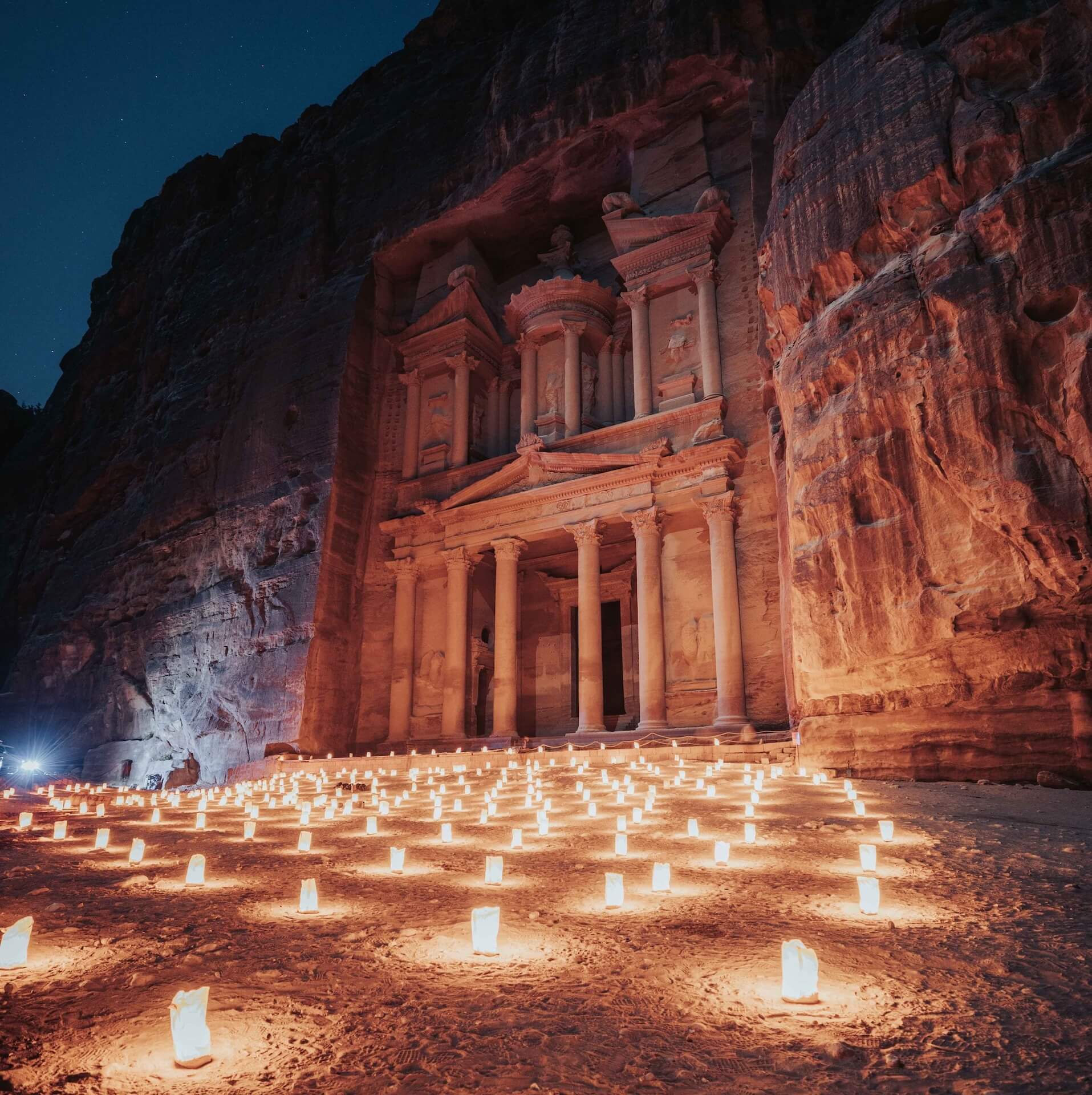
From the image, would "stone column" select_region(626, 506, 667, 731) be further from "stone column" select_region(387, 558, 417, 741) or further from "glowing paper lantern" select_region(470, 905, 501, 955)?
"glowing paper lantern" select_region(470, 905, 501, 955)

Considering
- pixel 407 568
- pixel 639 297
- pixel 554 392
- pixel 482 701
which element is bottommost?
pixel 482 701

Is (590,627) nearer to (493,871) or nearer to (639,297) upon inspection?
(639,297)

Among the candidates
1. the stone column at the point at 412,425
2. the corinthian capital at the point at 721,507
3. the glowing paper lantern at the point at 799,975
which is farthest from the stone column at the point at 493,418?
the glowing paper lantern at the point at 799,975

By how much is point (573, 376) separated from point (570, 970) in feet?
75.1

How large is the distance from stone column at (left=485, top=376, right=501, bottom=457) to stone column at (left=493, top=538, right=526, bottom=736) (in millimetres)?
5548

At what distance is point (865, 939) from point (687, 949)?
2.65 ft

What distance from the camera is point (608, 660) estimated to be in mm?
25750

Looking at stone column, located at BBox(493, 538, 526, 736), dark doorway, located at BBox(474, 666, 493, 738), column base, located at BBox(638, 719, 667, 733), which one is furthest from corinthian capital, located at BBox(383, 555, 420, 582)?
column base, located at BBox(638, 719, 667, 733)

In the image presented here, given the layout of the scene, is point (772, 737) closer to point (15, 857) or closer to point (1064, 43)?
point (1064, 43)

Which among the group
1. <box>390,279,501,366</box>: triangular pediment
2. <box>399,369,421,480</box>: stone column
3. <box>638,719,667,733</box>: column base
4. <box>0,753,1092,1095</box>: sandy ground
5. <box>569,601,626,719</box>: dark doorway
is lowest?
<box>0,753,1092,1095</box>: sandy ground

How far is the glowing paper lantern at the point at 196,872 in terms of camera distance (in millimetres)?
4754

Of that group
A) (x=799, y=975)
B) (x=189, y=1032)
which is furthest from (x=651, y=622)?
(x=189, y=1032)

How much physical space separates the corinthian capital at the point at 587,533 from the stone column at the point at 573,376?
349 cm

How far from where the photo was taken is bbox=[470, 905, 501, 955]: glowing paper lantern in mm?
3209
